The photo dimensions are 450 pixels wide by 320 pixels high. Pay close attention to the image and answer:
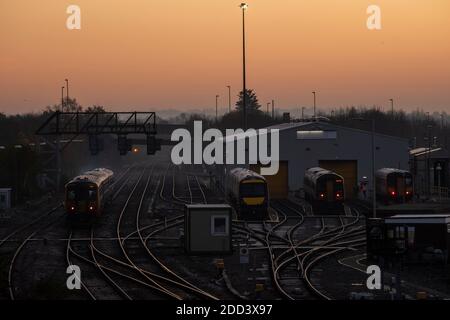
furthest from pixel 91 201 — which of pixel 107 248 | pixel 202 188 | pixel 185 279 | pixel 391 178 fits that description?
pixel 202 188

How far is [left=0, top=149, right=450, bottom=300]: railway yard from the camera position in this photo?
21562mm

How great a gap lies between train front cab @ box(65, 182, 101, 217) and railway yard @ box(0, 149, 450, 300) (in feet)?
2.48

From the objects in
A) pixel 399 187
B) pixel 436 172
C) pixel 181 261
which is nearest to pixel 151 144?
pixel 181 261

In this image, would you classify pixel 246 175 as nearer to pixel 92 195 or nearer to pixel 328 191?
pixel 328 191

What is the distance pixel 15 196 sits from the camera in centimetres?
5325

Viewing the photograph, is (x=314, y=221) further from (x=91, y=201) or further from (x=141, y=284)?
(x=141, y=284)

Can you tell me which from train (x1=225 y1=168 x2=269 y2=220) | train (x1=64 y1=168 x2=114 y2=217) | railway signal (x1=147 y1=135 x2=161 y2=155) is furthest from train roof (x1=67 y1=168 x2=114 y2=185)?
train (x1=225 y1=168 x2=269 y2=220)

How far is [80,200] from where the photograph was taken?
3797 centimetres

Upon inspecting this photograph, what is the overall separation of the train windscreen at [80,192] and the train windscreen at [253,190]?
28.2 feet

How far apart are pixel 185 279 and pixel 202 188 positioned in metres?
43.4

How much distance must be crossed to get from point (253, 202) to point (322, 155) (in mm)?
Result: 18135

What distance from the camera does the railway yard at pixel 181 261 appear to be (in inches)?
849

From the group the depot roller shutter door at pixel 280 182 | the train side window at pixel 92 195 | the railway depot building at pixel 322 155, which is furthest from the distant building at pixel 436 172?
A: the train side window at pixel 92 195

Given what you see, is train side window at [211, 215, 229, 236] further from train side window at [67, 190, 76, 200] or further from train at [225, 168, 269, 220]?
train at [225, 168, 269, 220]
